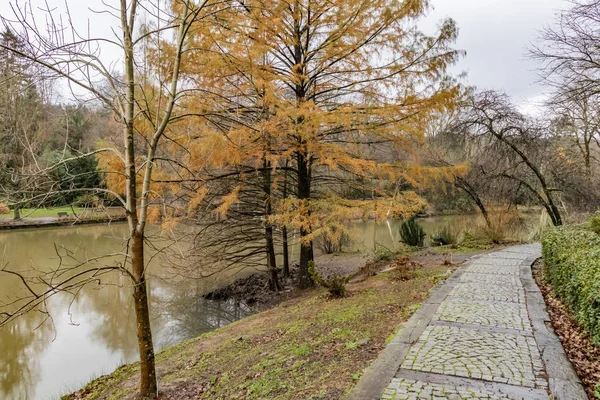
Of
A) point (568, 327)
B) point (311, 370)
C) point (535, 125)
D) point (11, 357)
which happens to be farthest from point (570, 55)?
point (11, 357)

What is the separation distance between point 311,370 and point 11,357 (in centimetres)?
654

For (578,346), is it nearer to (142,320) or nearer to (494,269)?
(494,269)

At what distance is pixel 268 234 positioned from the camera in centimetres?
943

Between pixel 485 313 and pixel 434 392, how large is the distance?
2437mm

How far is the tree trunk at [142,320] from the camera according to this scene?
13.0ft

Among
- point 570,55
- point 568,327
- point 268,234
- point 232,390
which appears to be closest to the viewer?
point 232,390

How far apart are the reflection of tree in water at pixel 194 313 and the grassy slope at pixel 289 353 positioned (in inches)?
70.5

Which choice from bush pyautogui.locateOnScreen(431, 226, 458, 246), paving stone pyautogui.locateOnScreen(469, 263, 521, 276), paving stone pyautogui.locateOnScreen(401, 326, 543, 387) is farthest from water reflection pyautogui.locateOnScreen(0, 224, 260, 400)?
bush pyautogui.locateOnScreen(431, 226, 458, 246)

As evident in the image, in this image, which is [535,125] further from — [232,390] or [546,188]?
[232,390]

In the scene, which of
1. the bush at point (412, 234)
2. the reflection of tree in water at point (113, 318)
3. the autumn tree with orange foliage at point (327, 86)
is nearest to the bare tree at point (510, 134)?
the bush at point (412, 234)

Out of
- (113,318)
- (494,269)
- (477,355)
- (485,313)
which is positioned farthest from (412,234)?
(477,355)

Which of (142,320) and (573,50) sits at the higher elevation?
(573,50)

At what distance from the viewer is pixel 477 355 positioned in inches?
143

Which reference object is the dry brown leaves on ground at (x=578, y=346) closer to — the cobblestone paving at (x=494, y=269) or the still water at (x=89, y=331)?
the cobblestone paving at (x=494, y=269)
